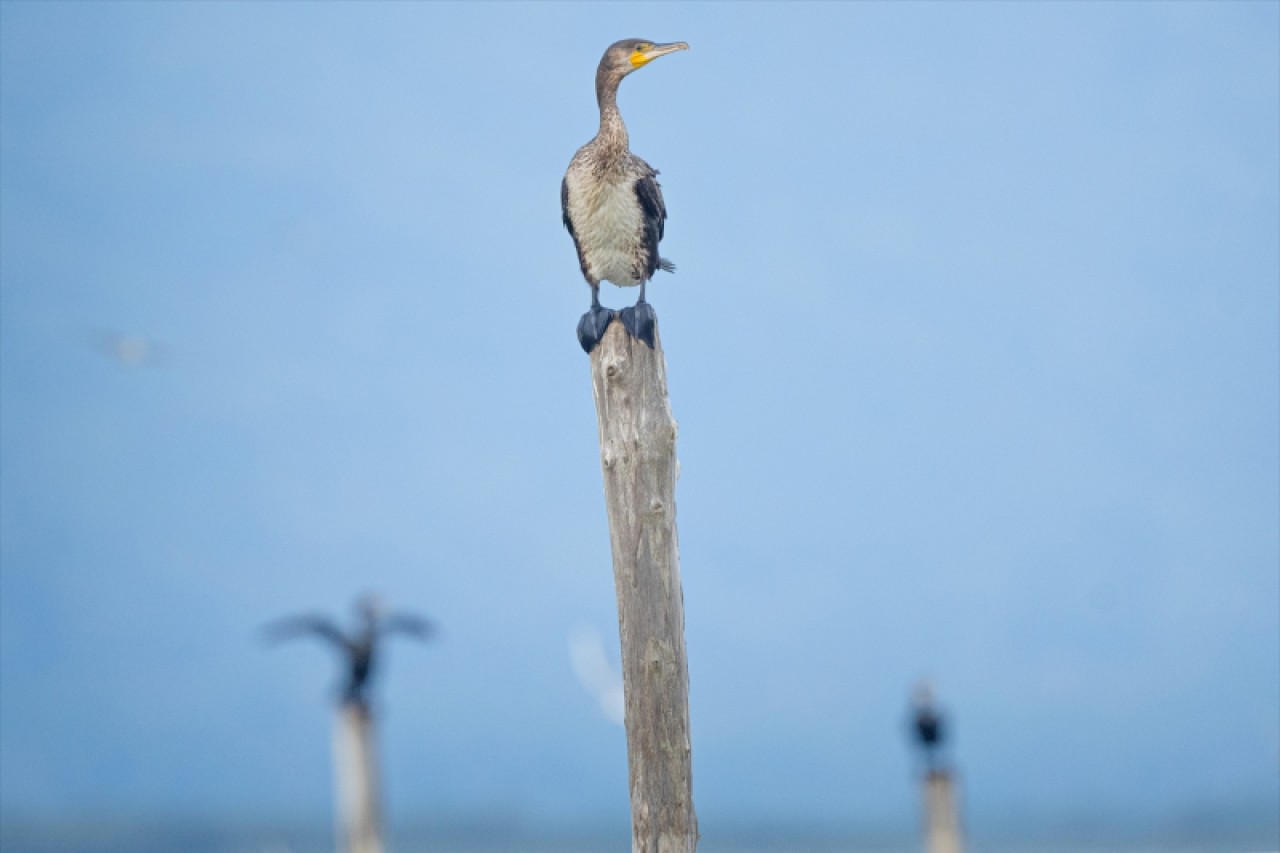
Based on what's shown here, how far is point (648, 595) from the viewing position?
4.78m

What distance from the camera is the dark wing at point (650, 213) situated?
653cm

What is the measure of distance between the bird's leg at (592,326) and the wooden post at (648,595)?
206mm

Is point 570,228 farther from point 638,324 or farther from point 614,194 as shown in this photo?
point 638,324

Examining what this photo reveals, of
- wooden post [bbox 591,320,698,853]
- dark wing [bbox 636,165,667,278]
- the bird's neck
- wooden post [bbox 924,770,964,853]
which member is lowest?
wooden post [bbox 924,770,964,853]

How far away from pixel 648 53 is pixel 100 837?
92.9 ft

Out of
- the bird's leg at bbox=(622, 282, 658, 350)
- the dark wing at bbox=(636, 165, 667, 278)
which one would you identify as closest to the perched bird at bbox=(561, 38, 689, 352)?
the dark wing at bbox=(636, 165, 667, 278)

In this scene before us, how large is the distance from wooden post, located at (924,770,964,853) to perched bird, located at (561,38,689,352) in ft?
14.0

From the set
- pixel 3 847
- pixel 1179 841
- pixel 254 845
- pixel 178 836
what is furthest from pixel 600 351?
pixel 178 836

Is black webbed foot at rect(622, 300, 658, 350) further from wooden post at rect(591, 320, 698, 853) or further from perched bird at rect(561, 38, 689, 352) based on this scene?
perched bird at rect(561, 38, 689, 352)

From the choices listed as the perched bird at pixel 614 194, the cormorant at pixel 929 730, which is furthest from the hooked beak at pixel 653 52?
the cormorant at pixel 929 730

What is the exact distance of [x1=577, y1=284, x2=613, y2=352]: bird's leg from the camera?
5.14m

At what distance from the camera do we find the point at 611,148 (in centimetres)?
644

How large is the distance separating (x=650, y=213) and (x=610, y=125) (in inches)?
16.0

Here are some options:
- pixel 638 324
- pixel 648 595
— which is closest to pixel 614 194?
pixel 638 324
